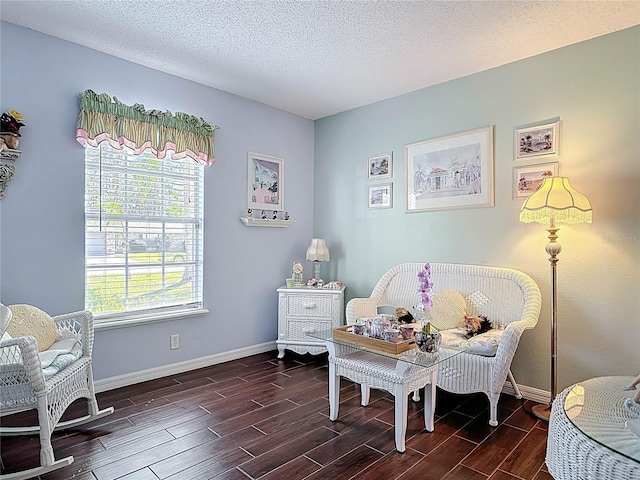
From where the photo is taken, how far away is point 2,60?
98.7 inches

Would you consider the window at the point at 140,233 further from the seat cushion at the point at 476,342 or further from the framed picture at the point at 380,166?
the seat cushion at the point at 476,342

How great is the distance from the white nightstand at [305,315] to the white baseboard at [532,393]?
58.9 inches

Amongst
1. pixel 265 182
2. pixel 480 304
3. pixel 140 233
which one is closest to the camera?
pixel 480 304

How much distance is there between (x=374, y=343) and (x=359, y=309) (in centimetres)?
93

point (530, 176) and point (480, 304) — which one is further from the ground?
point (530, 176)

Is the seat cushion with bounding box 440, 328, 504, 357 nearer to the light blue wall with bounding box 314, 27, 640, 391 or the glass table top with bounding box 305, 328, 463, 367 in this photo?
the glass table top with bounding box 305, 328, 463, 367

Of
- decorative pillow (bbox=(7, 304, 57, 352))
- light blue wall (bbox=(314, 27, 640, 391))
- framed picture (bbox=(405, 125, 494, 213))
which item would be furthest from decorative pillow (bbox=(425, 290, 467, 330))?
decorative pillow (bbox=(7, 304, 57, 352))

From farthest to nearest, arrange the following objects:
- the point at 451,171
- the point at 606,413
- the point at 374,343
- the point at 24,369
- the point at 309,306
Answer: the point at 309,306 → the point at 451,171 → the point at 374,343 → the point at 24,369 → the point at 606,413

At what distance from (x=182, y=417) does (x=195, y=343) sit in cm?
101

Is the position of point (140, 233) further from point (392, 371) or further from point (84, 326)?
point (392, 371)

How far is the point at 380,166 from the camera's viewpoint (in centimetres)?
389

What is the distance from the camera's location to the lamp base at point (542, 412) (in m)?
2.55

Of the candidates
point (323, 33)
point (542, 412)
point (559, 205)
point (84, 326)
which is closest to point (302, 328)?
point (84, 326)

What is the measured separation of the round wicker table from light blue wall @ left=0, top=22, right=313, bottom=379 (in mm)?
2908
